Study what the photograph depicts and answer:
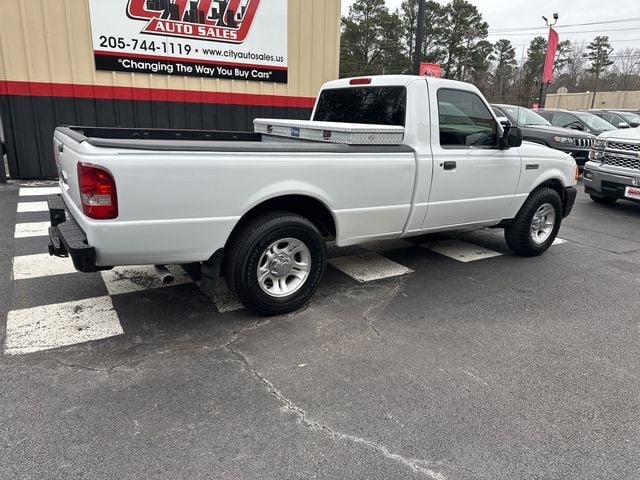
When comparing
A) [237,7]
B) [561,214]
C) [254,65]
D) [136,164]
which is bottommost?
[561,214]

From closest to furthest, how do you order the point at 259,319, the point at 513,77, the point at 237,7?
the point at 259,319, the point at 237,7, the point at 513,77

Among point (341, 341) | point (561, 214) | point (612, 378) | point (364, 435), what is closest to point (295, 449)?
point (364, 435)

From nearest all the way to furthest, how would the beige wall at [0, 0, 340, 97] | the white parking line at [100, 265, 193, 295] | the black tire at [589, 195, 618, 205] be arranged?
the white parking line at [100, 265, 193, 295] < the beige wall at [0, 0, 340, 97] < the black tire at [589, 195, 618, 205]

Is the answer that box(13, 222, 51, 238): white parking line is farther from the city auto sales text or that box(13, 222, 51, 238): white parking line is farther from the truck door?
the city auto sales text

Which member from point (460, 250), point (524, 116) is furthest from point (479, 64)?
point (460, 250)

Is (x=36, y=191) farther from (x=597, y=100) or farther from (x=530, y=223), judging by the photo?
(x=597, y=100)

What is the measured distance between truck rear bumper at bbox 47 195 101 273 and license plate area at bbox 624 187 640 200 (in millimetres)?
8597

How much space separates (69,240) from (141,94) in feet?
24.6

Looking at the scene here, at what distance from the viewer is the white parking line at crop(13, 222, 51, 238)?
20.0 ft

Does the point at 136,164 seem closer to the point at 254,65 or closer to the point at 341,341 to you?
the point at 341,341

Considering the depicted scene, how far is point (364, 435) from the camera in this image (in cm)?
264

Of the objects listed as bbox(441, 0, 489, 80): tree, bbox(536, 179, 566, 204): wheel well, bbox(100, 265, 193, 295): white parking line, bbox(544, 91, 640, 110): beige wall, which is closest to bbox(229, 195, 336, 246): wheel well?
bbox(100, 265, 193, 295): white parking line

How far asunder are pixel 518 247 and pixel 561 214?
0.79 meters

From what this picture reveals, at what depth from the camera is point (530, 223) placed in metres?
5.78
